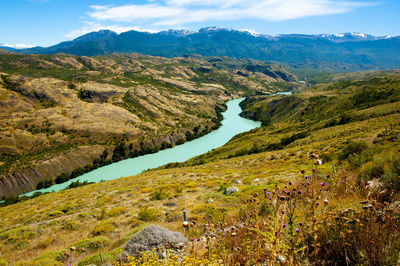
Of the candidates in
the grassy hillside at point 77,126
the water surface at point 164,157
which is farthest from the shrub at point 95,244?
the grassy hillside at point 77,126

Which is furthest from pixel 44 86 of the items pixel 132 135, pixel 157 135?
pixel 157 135

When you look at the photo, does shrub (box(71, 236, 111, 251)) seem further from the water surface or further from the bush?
the water surface

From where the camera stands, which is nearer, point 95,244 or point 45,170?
point 95,244

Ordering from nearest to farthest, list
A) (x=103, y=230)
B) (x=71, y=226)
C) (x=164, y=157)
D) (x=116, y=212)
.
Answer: (x=103, y=230), (x=71, y=226), (x=116, y=212), (x=164, y=157)

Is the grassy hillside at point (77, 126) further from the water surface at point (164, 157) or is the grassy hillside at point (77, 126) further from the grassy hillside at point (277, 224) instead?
the grassy hillside at point (277, 224)

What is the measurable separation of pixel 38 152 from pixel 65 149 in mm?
9099

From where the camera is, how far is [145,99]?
490ft

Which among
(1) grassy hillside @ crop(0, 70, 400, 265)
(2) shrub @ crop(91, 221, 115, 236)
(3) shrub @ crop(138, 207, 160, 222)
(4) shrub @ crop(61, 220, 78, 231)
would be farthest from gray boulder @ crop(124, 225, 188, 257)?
(4) shrub @ crop(61, 220, 78, 231)

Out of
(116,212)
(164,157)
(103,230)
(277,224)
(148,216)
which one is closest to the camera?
(277,224)

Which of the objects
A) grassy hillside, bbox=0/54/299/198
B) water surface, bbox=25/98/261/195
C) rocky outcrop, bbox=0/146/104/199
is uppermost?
grassy hillside, bbox=0/54/299/198

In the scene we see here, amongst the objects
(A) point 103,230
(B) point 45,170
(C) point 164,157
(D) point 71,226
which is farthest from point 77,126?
(A) point 103,230

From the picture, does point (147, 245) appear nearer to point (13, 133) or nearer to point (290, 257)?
point (290, 257)

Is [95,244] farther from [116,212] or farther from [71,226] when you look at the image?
[71,226]

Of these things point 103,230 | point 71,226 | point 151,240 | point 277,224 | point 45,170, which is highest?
point 277,224
